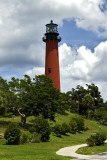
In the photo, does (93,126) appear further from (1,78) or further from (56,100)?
(1,78)

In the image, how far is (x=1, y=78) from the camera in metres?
42.2

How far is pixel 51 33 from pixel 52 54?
621 cm

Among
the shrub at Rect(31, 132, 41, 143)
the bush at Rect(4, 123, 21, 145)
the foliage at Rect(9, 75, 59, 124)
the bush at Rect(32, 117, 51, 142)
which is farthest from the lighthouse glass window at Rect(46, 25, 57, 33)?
the bush at Rect(4, 123, 21, 145)

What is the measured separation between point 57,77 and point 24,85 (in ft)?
57.4

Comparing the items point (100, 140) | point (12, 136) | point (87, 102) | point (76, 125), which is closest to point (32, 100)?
point (76, 125)

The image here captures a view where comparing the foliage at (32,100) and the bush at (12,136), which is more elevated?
the foliage at (32,100)

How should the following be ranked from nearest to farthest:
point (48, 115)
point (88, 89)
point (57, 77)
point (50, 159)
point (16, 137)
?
1. point (50, 159)
2. point (16, 137)
3. point (48, 115)
4. point (57, 77)
5. point (88, 89)

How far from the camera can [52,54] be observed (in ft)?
198

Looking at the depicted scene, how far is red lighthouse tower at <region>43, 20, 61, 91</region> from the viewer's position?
2350 inches

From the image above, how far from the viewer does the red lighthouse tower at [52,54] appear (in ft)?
196

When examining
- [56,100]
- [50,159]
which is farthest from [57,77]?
[50,159]

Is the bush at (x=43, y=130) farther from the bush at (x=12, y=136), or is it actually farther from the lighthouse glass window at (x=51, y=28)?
the lighthouse glass window at (x=51, y=28)

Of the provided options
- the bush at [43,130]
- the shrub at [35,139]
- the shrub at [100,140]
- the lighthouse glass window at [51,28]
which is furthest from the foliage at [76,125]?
the lighthouse glass window at [51,28]

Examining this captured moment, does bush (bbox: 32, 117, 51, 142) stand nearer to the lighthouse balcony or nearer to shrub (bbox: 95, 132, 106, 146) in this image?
shrub (bbox: 95, 132, 106, 146)
